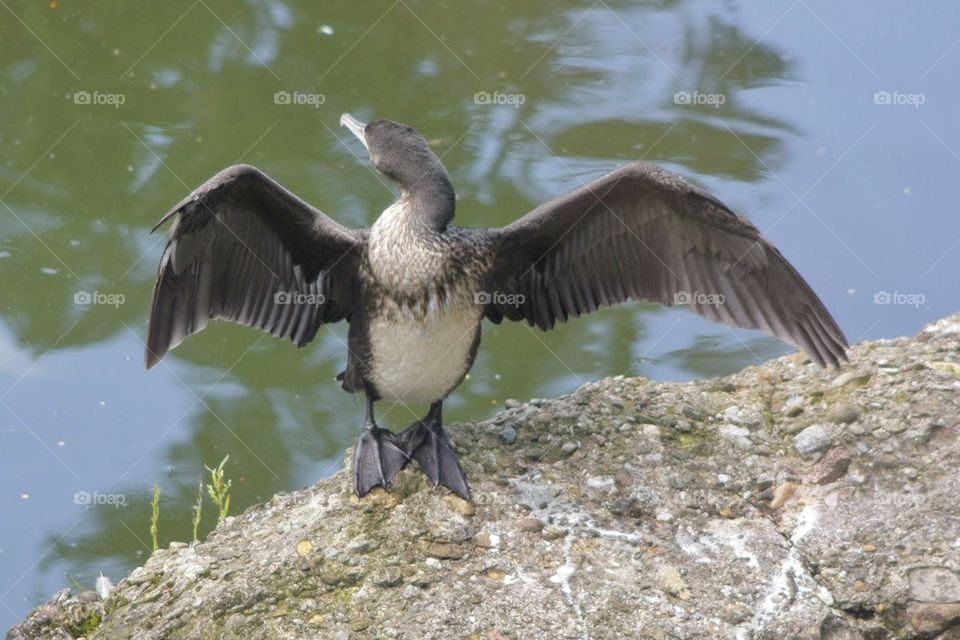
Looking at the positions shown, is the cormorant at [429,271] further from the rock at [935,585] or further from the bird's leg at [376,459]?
the rock at [935,585]

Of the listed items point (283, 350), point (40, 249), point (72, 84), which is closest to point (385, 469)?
point (283, 350)

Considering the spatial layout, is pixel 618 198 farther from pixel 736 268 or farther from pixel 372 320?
pixel 372 320

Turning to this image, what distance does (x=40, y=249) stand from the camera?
763 cm

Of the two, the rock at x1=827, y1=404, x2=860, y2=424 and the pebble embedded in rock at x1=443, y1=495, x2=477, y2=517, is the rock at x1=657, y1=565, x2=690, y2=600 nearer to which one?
the pebble embedded in rock at x1=443, y1=495, x2=477, y2=517

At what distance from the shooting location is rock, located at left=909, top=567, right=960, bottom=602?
448 centimetres

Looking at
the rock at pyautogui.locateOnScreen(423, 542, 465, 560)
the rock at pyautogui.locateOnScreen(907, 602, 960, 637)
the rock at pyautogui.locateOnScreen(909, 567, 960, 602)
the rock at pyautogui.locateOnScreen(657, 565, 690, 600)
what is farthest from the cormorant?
the rock at pyautogui.locateOnScreen(907, 602, 960, 637)

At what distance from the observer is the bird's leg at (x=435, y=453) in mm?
4879

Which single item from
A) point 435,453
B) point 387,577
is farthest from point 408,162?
point 387,577

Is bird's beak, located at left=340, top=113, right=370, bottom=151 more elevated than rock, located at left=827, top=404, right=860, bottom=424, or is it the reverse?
bird's beak, located at left=340, top=113, right=370, bottom=151

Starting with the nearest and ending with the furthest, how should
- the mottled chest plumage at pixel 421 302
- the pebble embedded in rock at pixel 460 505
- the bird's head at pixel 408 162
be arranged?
the pebble embedded in rock at pixel 460 505 → the mottled chest plumage at pixel 421 302 → the bird's head at pixel 408 162

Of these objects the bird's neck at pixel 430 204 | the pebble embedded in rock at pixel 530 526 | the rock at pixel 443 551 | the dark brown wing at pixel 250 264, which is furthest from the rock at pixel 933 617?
the dark brown wing at pixel 250 264

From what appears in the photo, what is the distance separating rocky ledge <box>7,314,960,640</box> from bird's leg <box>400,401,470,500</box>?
0.06 metres

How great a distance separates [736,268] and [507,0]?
13.1 feet

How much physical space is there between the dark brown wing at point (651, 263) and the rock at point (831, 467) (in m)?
0.34
